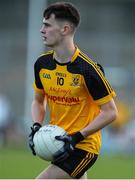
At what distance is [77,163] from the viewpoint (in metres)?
7.80

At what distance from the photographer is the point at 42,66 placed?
8.09 m

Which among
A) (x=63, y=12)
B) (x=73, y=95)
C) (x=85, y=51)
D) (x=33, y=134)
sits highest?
(x=63, y=12)

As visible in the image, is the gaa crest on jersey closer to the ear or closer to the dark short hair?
the ear

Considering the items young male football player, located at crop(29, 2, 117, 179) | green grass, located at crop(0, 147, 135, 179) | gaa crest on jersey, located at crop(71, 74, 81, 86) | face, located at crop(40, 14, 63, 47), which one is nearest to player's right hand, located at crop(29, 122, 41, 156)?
young male football player, located at crop(29, 2, 117, 179)

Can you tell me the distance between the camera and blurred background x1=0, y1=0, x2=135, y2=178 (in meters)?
24.9

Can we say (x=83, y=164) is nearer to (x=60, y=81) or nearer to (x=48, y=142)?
(x=48, y=142)

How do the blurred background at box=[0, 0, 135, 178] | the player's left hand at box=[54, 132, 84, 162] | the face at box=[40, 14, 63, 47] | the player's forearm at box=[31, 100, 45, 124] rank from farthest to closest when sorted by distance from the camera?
the blurred background at box=[0, 0, 135, 178], the player's forearm at box=[31, 100, 45, 124], the face at box=[40, 14, 63, 47], the player's left hand at box=[54, 132, 84, 162]

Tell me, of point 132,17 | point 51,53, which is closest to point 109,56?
point 132,17

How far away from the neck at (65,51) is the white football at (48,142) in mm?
630

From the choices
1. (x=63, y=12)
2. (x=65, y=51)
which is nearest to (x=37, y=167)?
(x=65, y=51)

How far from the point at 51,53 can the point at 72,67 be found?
34cm

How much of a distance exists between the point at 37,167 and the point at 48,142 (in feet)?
27.1

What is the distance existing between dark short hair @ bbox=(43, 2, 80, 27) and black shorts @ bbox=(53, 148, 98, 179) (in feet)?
3.88

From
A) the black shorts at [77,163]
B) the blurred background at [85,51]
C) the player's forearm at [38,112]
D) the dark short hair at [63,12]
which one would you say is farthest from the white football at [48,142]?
the blurred background at [85,51]
